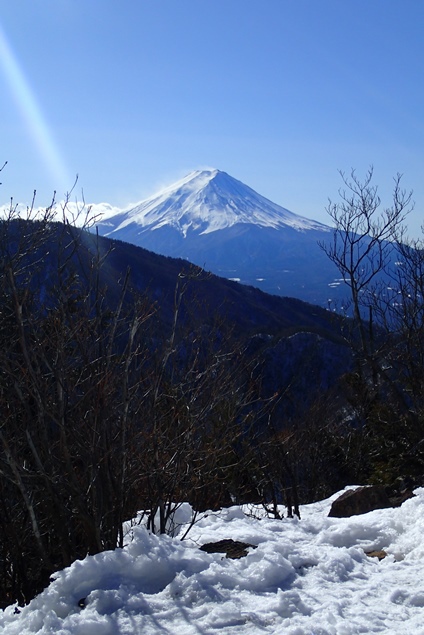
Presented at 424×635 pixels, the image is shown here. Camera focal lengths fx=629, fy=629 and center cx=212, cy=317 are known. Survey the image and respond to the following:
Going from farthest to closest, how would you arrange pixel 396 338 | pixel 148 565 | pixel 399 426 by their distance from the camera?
pixel 396 338 → pixel 399 426 → pixel 148 565

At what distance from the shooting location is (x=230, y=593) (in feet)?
11.4

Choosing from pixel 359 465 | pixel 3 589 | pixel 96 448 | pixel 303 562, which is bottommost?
pixel 359 465

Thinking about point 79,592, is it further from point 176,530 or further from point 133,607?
point 176,530

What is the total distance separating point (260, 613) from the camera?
10.7 feet

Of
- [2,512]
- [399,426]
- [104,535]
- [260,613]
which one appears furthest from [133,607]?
[399,426]

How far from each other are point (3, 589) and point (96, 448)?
1.28 metres

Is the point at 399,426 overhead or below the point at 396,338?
below

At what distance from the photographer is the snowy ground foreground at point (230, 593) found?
10.2 feet

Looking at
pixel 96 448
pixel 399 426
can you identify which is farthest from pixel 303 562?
pixel 399 426

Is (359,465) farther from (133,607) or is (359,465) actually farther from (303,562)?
(133,607)

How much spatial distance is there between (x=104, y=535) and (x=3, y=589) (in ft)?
2.95

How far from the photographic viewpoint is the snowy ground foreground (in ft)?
10.2

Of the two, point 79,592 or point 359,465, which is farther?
point 359,465

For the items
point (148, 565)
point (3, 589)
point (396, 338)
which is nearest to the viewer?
point (148, 565)
